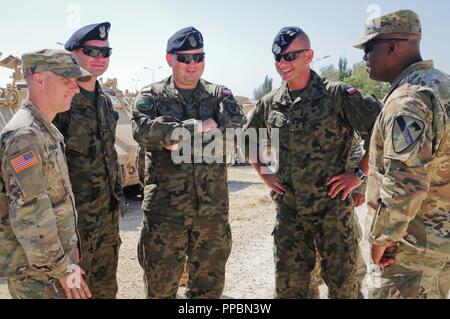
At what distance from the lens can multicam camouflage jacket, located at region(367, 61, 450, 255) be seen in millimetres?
2422

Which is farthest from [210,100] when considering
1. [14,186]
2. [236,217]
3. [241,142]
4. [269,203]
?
[269,203]

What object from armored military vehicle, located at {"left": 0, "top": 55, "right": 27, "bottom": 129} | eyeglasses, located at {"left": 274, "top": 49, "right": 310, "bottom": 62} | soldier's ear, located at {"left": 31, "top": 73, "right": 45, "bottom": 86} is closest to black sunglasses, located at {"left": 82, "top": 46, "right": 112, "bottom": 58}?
soldier's ear, located at {"left": 31, "top": 73, "right": 45, "bottom": 86}

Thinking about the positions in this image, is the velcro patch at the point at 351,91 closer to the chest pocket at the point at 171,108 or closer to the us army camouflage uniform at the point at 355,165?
the us army camouflage uniform at the point at 355,165

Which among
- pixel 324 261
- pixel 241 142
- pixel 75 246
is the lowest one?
pixel 324 261

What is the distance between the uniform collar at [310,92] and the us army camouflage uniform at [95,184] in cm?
143

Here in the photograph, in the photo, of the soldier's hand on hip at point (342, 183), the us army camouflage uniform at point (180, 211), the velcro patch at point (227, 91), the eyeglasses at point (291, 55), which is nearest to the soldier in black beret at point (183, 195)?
the us army camouflage uniform at point (180, 211)

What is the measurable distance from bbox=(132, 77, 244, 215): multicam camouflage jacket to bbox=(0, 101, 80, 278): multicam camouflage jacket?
0.99m

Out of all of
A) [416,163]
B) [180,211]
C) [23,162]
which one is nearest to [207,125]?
[180,211]

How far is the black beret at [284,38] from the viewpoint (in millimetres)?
3646

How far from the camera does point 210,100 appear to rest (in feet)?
12.4

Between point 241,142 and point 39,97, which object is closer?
point 39,97

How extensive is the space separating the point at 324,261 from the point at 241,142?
121 cm

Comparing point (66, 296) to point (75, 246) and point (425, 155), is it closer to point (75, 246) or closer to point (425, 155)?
point (75, 246)

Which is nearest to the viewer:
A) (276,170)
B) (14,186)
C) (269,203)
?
(14,186)
